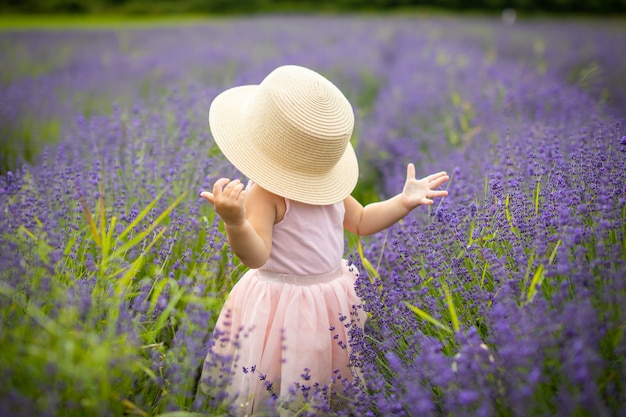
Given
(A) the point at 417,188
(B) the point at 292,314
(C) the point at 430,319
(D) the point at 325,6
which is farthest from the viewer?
(D) the point at 325,6

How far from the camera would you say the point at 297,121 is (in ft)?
5.99

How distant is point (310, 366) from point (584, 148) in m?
1.49

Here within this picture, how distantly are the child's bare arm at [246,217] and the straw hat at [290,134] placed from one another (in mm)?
102

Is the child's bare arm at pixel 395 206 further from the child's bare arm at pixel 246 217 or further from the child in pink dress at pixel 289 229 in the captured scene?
the child's bare arm at pixel 246 217

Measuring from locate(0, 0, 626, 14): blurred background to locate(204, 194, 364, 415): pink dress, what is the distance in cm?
2054

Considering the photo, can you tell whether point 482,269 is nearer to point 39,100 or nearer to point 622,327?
point 622,327

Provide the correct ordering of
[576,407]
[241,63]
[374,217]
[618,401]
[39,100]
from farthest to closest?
[241,63], [39,100], [374,217], [618,401], [576,407]

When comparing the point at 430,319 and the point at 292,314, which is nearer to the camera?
the point at 430,319

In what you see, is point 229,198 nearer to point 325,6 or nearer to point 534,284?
point 534,284

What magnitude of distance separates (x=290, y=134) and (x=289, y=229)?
34 centimetres

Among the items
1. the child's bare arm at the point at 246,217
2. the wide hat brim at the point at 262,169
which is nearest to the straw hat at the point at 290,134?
the wide hat brim at the point at 262,169

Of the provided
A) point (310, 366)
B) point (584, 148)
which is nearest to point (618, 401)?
point (310, 366)

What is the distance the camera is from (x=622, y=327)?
1397 mm

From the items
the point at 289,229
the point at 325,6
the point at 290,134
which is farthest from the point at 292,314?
the point at 325,6
